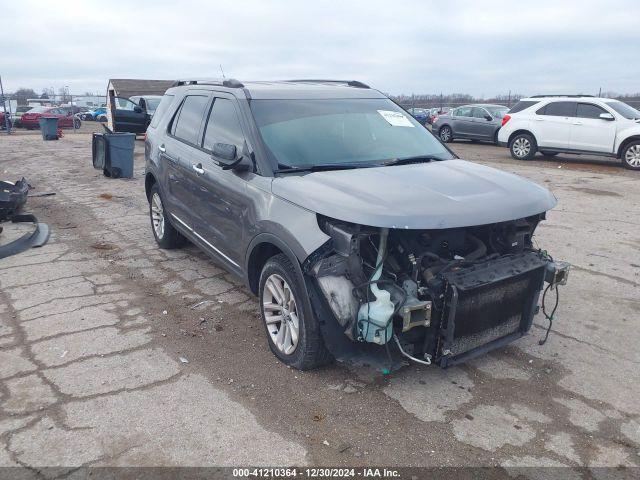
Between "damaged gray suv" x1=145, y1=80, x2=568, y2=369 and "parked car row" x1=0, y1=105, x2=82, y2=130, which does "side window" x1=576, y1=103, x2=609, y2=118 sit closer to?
"damaged gray suv" x1=145, y1=80, x2=568, y2=369

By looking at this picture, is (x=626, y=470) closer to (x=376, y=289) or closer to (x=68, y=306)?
(x=376, y=289)

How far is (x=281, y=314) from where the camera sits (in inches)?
145

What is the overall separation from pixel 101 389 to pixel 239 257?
138 cm

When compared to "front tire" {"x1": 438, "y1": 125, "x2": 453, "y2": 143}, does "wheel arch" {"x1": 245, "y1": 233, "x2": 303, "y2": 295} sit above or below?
below

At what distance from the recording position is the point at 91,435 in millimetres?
2898

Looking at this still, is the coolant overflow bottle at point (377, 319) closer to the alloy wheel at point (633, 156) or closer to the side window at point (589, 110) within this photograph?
the alloy wheel at point (633, 156)

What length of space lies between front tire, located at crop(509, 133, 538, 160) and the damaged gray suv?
11.5m

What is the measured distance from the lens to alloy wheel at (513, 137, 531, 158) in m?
15.1

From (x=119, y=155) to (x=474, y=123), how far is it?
1356cm

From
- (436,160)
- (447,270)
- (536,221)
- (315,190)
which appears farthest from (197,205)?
(536,221)

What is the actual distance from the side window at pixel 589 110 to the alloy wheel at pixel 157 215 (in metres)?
12.0

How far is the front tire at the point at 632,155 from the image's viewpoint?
13.0 metres

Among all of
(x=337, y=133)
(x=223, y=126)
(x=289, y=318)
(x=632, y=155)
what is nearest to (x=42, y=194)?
(x=223, y=126)

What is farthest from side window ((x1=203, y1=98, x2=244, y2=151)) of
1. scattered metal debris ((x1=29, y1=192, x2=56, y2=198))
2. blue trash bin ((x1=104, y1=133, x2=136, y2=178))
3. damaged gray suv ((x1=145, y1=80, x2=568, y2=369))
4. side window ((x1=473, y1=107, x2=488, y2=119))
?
side window ((x1=473, y1=107, x2=488, y2=119))
